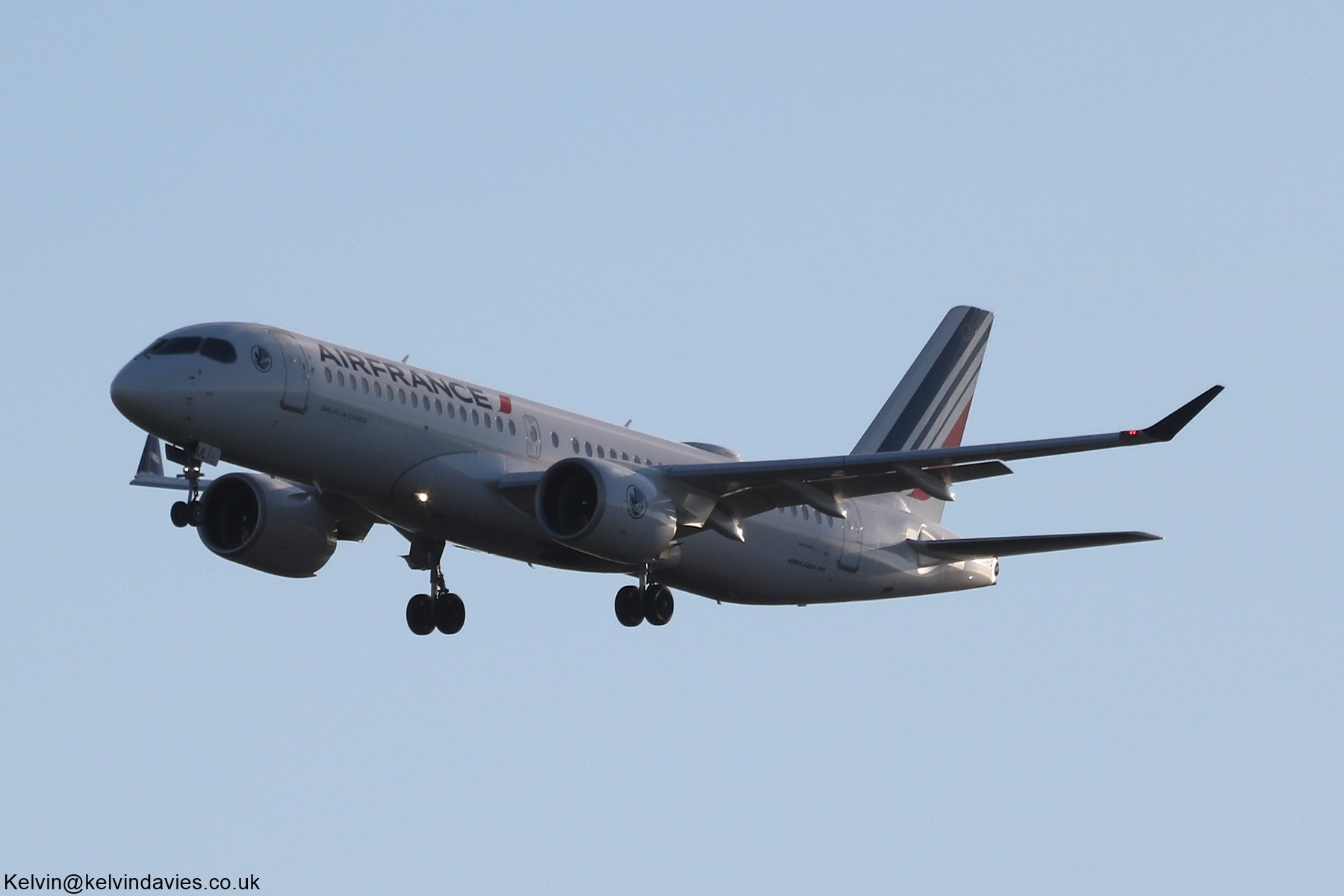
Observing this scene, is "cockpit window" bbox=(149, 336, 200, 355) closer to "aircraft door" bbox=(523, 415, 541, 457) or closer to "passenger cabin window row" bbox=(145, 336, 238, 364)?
"passenger cabin window row" bbox=(145, 336, 238, 364)

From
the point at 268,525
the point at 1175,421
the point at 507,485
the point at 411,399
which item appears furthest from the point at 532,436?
the point at 1175,421

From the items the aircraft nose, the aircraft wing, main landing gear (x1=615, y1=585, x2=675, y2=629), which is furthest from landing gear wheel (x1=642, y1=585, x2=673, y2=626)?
the aircraft nose

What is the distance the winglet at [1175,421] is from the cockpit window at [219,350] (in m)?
16.2

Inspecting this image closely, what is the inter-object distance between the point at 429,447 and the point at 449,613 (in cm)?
644

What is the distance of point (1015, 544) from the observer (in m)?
47.2

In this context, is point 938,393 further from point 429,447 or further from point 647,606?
point 429,447

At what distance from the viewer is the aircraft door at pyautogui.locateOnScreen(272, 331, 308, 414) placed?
40.1 m

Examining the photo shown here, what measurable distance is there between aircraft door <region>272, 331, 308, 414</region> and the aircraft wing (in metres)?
7.44

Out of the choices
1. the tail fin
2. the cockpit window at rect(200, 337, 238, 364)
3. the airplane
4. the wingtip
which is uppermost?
the tail fin

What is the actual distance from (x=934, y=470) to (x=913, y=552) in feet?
29.3

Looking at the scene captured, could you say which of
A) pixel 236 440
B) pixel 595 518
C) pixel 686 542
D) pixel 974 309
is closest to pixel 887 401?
pixel 974 309

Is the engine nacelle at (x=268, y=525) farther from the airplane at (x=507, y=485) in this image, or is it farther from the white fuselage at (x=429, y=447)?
the white fuselage at (x=429, y=447)

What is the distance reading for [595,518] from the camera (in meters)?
41.7

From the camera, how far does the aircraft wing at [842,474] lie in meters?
39.9
